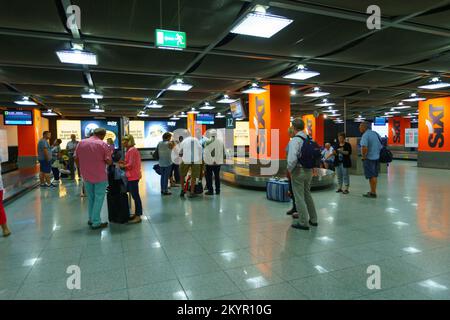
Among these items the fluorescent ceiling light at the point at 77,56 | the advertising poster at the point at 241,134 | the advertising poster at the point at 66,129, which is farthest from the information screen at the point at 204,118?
the fluorescent ceiling light at the point at 77,56

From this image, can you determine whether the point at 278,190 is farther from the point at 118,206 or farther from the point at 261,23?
the point at 261,23

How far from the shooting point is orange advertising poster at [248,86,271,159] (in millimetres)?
10078

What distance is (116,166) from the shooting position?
4934 millimetres

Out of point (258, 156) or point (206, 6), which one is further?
point (258, 156)

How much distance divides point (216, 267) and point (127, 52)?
5.25 metres

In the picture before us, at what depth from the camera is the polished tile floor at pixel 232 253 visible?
2.69 metres

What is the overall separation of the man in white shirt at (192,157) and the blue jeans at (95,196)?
2.74m

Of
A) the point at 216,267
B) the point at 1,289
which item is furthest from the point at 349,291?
the point at 1,289

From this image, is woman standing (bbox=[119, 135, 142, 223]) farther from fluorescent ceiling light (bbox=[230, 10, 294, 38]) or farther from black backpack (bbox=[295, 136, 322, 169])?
black backpack (bbox=[295, 136, 322, 169])

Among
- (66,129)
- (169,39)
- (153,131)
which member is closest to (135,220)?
(169,39)

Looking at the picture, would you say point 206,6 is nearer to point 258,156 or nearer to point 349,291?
point 349,291

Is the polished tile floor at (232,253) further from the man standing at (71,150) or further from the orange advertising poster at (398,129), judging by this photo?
the orange advertising poster at (398,129)

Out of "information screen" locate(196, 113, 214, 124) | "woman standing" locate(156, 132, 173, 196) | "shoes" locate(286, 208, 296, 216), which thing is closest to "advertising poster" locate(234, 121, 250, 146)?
"information screen" locate(196, 113, 214, 124)

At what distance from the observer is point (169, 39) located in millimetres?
4332
